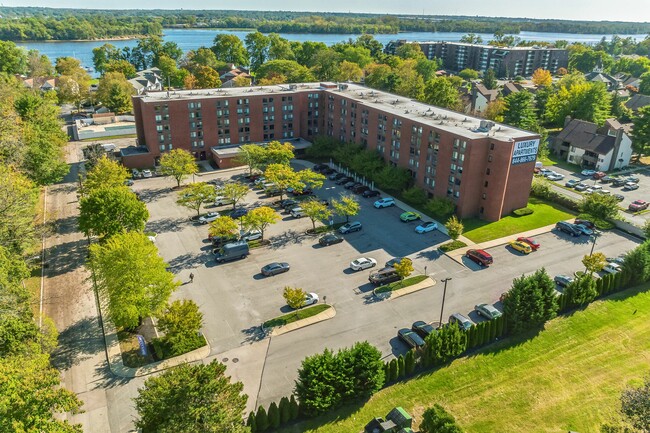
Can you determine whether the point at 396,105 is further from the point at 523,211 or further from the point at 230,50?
the point at 230,50

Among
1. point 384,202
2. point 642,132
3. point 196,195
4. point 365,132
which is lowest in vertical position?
point 384,202

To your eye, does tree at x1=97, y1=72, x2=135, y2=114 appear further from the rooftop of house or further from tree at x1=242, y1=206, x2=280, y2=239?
tree at x1=242, y1=206, x2=280, y2=239

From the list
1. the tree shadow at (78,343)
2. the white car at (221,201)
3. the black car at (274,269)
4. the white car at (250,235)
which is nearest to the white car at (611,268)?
the black car at (274,269)

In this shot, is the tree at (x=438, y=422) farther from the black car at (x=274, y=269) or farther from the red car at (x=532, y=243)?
the red car at (x=532, y=243)

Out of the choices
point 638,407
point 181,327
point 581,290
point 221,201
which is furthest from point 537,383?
point 221,201

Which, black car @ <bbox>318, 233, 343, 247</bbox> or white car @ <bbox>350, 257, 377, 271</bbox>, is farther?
black car @ <bbox>318, 233, 343, 247</bbox>

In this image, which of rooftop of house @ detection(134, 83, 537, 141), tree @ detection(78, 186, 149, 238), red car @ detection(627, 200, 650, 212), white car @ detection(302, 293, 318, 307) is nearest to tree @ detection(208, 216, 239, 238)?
tree @ detection(78, 186, 149, 238)
